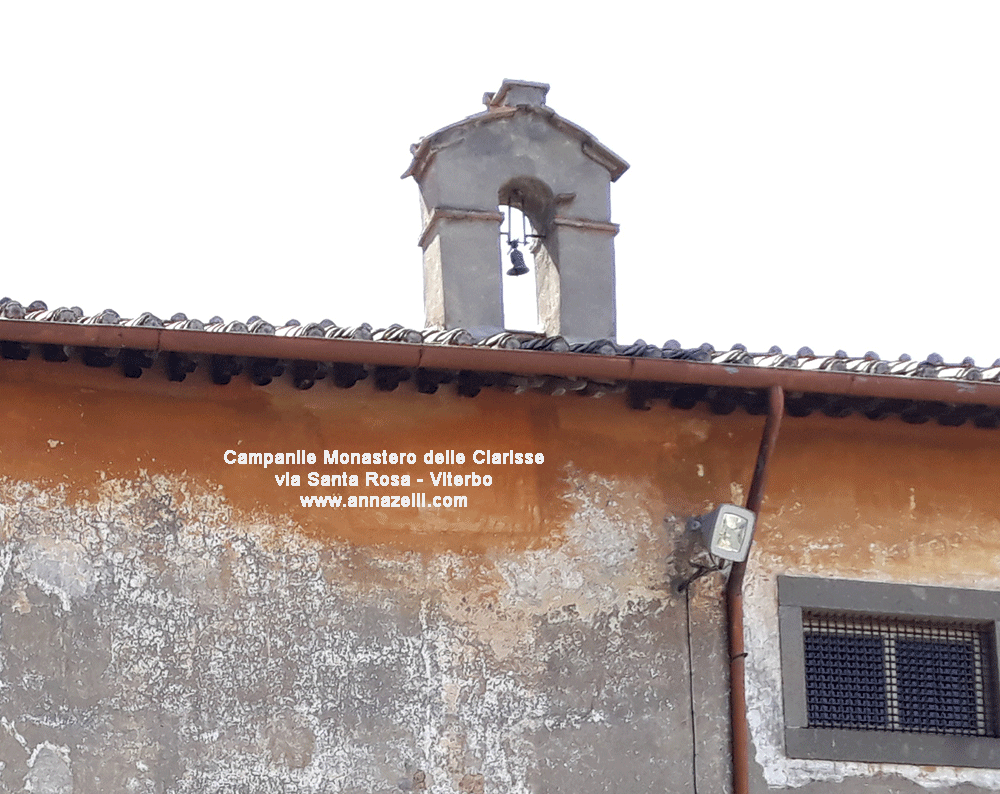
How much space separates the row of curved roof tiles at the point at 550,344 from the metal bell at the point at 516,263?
5.64ft

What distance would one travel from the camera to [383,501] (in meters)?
8.51

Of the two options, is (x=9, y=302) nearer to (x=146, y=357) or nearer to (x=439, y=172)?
(x=146, y=357)

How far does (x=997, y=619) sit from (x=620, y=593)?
2200mm

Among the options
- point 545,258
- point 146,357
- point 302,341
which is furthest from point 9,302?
point 545,258

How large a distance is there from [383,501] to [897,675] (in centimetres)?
298

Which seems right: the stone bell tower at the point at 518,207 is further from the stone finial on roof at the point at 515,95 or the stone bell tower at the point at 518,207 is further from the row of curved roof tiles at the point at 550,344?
the row of curved roof tiles at the point at 550,344

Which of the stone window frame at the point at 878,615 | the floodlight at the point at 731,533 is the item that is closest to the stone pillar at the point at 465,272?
the floodlight at the point at 731,533

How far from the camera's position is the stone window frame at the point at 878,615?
8672 mm

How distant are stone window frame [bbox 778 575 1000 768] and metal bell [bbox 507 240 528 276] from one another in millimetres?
2571

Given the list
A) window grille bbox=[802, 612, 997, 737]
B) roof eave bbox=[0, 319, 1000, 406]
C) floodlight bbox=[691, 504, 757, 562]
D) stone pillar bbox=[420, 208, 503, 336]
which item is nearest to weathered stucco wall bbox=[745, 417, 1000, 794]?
window grille bbox=[802, 612, 997, 737]

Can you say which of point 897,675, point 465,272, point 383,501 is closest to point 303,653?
point 383,501

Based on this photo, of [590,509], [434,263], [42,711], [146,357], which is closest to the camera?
[42,711]

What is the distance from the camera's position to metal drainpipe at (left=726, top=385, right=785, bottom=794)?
8.49 metres

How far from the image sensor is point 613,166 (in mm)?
10562
